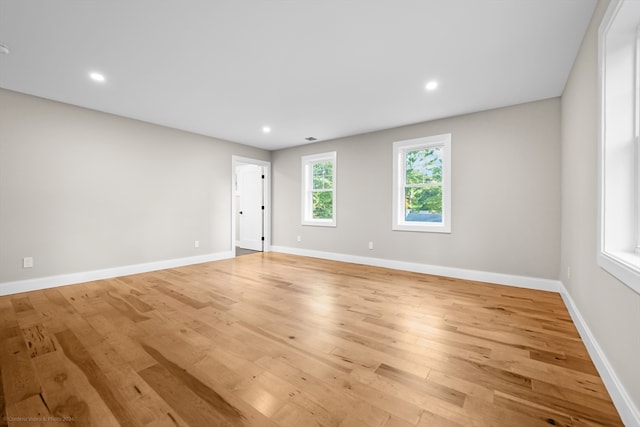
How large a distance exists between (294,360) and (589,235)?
8.05 ft

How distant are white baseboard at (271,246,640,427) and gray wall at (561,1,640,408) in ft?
0.20

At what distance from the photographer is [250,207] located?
6984 mm

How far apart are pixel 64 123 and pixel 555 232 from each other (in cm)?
679

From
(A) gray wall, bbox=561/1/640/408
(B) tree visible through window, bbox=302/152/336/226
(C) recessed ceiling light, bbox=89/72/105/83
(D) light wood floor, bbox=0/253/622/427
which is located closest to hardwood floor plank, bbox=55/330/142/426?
(D) light wood floor, bbox=0/253/622/427

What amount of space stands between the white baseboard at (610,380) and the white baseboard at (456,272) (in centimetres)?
131

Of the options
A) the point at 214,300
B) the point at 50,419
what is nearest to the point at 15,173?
the point at 214,300

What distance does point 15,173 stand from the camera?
10.8 ft

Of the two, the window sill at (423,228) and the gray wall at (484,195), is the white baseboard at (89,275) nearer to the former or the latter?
Answer: the gray wall at (484,195)

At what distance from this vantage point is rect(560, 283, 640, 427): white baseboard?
4.08 feet

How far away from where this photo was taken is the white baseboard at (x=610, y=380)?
4.08 ft

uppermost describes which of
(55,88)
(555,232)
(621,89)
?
(55,88)

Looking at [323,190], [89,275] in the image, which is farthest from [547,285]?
[89,275]

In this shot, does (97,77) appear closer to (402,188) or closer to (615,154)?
(402,188)

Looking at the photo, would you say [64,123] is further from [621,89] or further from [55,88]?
[621,89]
